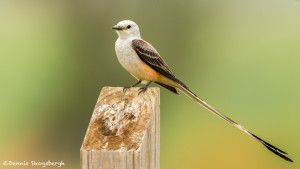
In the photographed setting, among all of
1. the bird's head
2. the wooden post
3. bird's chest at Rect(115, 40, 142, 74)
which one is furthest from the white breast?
the wooden post

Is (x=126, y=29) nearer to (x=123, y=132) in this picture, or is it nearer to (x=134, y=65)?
(x=134, y=65)

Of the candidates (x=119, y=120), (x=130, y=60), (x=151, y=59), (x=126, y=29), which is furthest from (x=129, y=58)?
(x=119, y=120)

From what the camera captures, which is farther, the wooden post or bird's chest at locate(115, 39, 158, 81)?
bird's chest at locate(115, 39, 158, 81)

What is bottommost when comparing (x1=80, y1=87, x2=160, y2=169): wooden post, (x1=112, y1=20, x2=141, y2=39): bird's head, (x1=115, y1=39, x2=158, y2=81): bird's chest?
(x1=80, y1=87, x2=160, y2=169): wooden post

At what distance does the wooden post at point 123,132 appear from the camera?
2381 mm

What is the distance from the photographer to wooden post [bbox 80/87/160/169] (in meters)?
2.38

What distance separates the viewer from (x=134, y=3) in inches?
270

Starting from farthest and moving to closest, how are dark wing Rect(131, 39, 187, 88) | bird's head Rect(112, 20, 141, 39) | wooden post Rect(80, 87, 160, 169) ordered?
bird's head Rect(112, 20, 141, 39)
dark wing Rect(131, 39, 187, 88)
wooden post Rect(80, 87, 160, 169)

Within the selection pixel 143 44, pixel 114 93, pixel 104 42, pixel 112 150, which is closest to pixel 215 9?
pixel 104 42

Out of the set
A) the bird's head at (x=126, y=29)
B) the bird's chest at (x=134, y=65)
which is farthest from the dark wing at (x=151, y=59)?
the bird's head at (x=126, y=29)

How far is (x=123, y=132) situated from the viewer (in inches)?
99.0

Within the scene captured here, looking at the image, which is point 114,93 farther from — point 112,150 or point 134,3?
point 134,3

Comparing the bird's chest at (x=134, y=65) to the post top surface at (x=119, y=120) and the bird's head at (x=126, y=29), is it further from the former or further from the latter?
the post top surface at (x=119, y=120)

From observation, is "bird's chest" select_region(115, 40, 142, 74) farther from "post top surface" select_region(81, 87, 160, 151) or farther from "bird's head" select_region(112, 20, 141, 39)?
"post top surface" select_region(81, 87, 160, 151)
